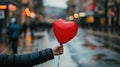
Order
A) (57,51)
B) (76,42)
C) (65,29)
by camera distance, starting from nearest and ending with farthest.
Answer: (57,51), (65,29), (76,42)

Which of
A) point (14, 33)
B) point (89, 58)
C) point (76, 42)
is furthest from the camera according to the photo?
point (76, 42)

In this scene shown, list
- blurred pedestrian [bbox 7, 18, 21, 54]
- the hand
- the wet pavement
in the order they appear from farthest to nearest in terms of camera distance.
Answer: blurred pedestrian [bbox 7, 18, 21, 54], the wet pavement, the hand

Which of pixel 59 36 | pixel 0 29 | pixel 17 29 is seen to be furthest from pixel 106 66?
pixel 0 29

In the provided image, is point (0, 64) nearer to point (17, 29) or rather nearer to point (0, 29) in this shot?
point (17, 29)

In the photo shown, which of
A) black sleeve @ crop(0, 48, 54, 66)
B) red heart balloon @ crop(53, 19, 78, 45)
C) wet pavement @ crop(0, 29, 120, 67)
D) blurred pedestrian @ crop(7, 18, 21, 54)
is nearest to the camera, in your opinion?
black sleeve @ crop(0, 48, 54, 66)

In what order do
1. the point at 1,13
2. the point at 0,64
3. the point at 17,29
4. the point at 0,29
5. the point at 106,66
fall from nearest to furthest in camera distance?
the point at 0,64 → the point at 106,66 → the point at 17,29 → the point at 1,13 → the point at 0,29

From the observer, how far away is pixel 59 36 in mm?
4961

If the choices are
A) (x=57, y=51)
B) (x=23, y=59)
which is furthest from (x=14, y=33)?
(x=23, y=59)

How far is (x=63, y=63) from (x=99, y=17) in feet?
225

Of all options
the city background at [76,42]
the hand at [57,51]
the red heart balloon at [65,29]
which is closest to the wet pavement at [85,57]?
the city background at [76,42]

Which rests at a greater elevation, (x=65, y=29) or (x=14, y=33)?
(x=65, y=29)

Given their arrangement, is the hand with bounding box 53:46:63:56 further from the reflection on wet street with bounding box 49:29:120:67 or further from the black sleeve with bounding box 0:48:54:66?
the reflection on wet street with bounding box 49:29:120:67

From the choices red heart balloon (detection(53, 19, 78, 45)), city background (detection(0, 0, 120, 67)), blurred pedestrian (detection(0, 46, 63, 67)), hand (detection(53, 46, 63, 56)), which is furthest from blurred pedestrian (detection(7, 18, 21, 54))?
blurred pedestrian (detection(0, 46, 63, 67))

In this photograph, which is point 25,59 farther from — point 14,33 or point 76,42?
point 76,42
